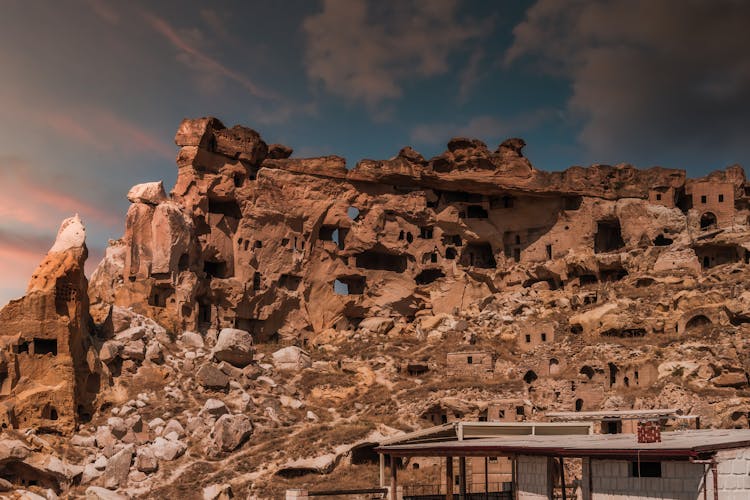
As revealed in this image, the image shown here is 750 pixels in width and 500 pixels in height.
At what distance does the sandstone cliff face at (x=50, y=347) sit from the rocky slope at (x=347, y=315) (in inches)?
4.4

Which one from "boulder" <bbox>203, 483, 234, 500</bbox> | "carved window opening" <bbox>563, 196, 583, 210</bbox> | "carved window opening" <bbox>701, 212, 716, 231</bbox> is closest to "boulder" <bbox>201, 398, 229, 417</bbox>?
"boulder" <bbox>203, 483, 234, 500</bbox>

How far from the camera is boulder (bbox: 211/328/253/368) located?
5162 cm

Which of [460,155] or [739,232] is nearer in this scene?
[739,232]

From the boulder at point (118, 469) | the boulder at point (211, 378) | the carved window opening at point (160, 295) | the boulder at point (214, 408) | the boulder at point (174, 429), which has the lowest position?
the boulder at point (118, 469)

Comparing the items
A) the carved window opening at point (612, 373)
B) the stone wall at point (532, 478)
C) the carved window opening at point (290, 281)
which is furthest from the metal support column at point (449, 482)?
the carved window opening at point (290, 281)

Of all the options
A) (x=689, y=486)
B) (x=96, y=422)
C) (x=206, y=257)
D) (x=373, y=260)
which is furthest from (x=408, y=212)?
(x=689, y=486)

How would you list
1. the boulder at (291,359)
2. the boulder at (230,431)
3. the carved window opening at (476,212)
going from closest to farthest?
1. the boulder at (230,431)
2. the boulder at (291,359)
3. the carved window opening at (476,212)

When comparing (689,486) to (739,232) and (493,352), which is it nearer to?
(493,352)

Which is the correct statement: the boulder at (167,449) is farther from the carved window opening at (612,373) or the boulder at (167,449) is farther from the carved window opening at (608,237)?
the carved window opening at (608,237)

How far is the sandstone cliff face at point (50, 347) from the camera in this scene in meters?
44.7

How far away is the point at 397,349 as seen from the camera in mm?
56812

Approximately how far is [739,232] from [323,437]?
1327 inches

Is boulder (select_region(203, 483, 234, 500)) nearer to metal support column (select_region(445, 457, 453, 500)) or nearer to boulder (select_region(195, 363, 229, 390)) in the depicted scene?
boulder (select_region(195, 363, 229, 390))

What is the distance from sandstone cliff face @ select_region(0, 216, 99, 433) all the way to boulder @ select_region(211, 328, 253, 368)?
765 cm
